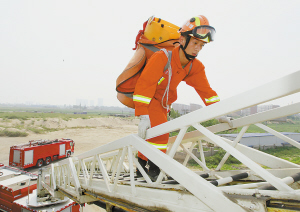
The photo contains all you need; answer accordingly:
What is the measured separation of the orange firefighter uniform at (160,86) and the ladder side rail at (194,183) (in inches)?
28.3

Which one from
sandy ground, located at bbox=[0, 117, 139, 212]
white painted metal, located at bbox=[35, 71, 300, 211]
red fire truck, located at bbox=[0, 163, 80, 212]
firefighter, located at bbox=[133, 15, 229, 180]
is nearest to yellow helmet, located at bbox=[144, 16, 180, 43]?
firefighter, located at bbox=[133, 15, 229, 180]

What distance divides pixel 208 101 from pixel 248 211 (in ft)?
7.07

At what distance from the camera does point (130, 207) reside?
96.4 inches

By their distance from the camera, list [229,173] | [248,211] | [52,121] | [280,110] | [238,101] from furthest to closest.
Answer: [52,121]
[229,173]
[280,110]
[238,101]
[248,211]

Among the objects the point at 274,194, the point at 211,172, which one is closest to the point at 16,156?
the point at 211,172

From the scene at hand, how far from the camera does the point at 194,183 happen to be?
1683mm

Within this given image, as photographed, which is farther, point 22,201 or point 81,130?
point 81,130

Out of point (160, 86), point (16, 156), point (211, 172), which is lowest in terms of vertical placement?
point (16, 156)

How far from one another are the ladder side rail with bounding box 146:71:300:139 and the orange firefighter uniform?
2.48 ft

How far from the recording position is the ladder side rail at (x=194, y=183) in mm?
1503

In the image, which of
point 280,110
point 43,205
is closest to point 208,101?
point 280,110

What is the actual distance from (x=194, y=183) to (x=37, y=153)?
14257 mm

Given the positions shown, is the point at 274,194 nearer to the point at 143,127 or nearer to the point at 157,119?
the point at 143,127

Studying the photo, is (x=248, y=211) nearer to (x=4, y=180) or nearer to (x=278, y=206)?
(x=278, y=206)
